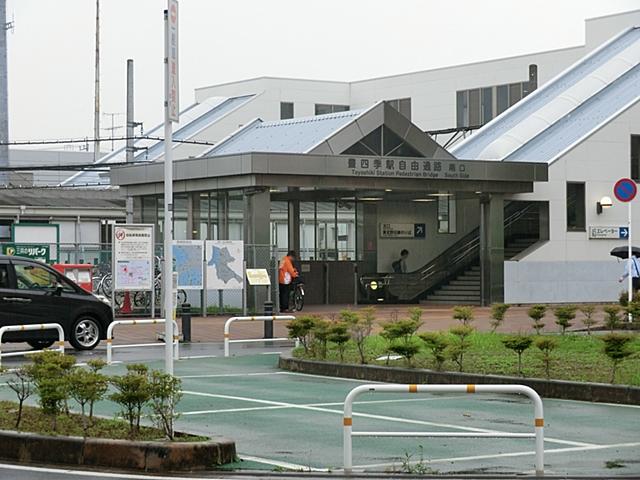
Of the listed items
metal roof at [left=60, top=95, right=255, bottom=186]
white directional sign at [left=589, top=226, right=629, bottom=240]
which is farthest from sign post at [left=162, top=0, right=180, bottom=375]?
metal roof at [left=60, top=95, right=255, bottom=186]

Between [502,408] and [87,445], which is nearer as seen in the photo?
[87,445]

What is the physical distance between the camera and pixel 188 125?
6606cm

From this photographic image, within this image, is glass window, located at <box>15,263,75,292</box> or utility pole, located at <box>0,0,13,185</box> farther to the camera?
utility pole, located at <box>0,0,13,185</box>

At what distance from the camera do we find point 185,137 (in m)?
63.3

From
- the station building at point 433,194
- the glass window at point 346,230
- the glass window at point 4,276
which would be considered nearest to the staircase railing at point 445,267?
the station building at point 433,194

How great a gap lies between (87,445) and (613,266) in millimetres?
34026

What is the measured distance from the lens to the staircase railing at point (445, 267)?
43250mm

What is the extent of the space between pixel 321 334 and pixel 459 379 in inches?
137

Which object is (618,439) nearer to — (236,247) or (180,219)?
(236,247)

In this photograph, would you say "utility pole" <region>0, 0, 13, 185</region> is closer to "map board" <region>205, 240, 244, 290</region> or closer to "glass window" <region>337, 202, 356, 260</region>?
"glass window" <region>337, 202, 356, 260</region>

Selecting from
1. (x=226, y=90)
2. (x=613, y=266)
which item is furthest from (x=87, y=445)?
(x=226, y=90)

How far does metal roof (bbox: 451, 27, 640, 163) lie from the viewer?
4434cm

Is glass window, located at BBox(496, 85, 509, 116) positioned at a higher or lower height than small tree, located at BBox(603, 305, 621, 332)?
higher

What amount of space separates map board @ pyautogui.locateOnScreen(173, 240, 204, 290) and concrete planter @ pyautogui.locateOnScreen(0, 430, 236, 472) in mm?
21794
